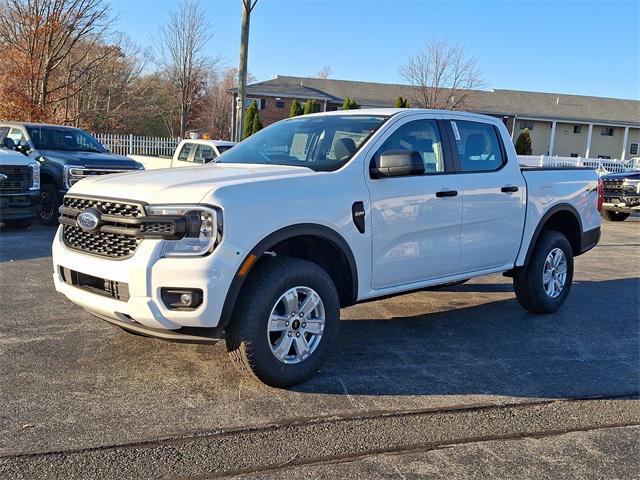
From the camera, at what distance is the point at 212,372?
4.39 m

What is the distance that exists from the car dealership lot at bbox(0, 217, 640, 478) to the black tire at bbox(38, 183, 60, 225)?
495 cm

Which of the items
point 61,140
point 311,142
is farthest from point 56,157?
point 311,142

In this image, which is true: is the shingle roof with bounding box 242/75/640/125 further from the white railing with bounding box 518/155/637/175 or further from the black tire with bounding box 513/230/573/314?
the black tire with bounding box 513/230/573/314

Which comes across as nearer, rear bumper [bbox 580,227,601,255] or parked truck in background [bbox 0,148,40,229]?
rear bumper [bbox 580,227,601,255]

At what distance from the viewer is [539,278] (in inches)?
240

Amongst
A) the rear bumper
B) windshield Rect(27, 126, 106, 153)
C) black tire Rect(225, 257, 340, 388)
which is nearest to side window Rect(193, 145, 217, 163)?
windshield Rect(27, 126, 106, 153)

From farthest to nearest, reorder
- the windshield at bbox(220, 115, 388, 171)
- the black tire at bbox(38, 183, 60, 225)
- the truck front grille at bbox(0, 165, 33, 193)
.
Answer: the black tire at bbox(38, 183, 60, 225) < the truck front grille at bbox(0, 165, 33, 193) < the windshield at bbox(220, 115, 388, 171)

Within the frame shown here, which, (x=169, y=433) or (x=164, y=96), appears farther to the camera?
(x=164, y=96)

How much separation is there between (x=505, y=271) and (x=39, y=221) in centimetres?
891

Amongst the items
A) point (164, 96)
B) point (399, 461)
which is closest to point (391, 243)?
point (399, 461)

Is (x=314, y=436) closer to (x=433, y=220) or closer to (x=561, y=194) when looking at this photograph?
(x=433, y=220)

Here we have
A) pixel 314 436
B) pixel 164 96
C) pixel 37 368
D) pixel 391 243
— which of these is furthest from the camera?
pixel 164 96

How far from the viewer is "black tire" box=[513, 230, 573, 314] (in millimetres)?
6094

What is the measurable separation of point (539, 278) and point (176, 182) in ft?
12.8
